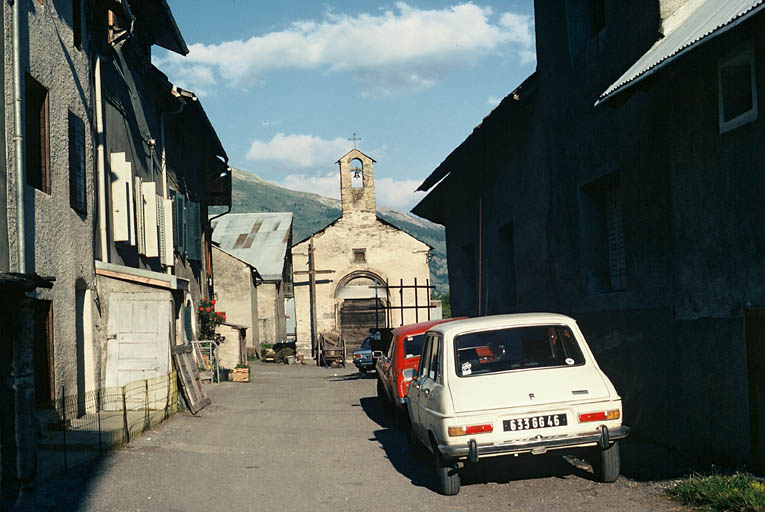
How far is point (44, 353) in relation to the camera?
36.8ft

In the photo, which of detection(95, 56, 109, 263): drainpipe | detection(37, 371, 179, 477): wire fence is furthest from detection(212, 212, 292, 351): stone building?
detection(37, 371, 179, 477): wire fence

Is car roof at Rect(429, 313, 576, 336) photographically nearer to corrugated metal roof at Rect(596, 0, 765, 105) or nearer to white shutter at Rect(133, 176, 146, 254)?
corrugated metal roof at Rect(596, 0, 765, 105)

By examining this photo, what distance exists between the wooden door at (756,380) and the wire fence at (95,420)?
257 inches

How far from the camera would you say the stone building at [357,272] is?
40.2 metres

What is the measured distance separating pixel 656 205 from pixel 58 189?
8358 millimetres

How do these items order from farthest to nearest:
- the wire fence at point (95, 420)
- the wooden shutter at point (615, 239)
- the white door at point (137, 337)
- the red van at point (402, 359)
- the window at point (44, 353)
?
1. the white door at point (137, 337)
2. the red van at point (402, 359)
3. the window at point (44, 353)
4. the wooden shutter at point (615, 239)
5. the wire fence at point (95, 420)

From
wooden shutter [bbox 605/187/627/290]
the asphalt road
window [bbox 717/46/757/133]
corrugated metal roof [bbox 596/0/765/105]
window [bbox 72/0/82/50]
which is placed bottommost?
the asphalt road

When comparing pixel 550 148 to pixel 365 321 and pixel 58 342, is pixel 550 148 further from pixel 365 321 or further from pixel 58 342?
pixel 365 321

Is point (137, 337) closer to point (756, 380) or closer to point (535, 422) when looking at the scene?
point (535, 422)

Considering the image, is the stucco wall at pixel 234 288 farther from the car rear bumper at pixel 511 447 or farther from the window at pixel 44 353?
the car rear bumper at pixel 511 447

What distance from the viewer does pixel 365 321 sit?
40500 mm

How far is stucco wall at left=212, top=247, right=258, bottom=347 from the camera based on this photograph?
3978 cm

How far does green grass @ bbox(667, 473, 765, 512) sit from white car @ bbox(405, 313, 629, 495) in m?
0.79

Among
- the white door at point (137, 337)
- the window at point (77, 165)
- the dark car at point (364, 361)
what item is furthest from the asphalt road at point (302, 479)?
the dark car at point (364, 361)
